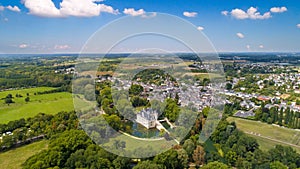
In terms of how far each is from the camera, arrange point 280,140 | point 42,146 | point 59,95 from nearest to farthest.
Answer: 1. point 42,146
2. point 280,140
3. point 59,95

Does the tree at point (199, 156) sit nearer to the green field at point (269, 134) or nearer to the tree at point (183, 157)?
the tree at point (183, 157)

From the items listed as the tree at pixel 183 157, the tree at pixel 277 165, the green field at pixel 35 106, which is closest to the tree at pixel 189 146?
the tree at pixel 183 157

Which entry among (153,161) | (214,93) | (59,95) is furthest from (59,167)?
(59,95)

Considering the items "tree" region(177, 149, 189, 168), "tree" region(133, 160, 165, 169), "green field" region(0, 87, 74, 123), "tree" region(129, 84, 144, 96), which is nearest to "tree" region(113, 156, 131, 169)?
"tree" region(133, 160, 165, 169)

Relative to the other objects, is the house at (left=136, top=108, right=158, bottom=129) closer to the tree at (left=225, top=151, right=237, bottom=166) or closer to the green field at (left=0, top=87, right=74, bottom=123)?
the tree at (left=225, top=151, right=237, bottom=166)

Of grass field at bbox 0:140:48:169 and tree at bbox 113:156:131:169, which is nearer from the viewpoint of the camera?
tree at bbox 113:156:131:169

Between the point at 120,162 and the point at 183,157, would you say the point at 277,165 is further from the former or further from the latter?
the point at 120,162

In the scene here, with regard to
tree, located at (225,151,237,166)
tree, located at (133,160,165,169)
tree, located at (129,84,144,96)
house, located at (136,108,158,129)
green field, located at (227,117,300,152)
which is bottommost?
green field, located at (227,117,300,152)

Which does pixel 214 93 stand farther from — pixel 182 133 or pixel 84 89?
pixel 84 89
